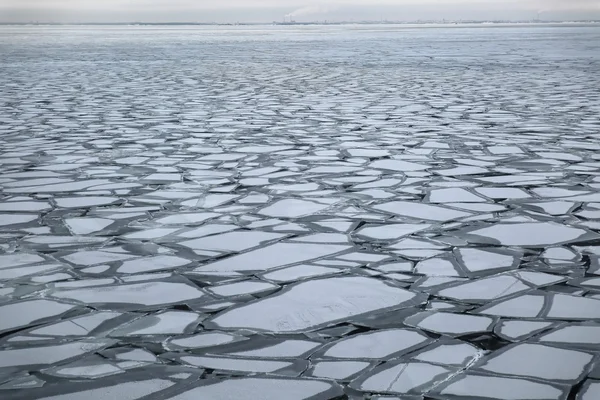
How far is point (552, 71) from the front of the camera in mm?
14055

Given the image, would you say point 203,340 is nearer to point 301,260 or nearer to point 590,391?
point 301,260

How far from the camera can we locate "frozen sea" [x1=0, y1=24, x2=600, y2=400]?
2.17 metres

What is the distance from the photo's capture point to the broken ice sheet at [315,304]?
254 centimetres

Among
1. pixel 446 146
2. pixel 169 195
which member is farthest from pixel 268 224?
pixel 446 146

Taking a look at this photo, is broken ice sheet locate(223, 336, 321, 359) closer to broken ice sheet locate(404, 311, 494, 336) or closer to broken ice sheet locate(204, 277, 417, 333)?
broken ice sheet locate(204, 277, 417, 333)

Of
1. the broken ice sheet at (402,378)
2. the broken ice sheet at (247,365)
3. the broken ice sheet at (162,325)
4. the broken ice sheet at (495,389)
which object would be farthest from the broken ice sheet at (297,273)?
the broken ice sheet at (495,389)

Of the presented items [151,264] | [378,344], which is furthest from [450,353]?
[151,264]

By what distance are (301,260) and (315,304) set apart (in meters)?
0.49

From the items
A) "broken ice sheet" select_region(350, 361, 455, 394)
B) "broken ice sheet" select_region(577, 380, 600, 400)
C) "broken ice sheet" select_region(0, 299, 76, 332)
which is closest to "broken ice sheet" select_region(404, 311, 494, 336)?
"broken ice sheet" select_region(350, 361, 455, 394)

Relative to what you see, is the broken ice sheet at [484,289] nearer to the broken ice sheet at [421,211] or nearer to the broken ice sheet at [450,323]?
the broken ice sheet at [450,323]

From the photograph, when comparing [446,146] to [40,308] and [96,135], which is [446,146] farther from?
[40,308]

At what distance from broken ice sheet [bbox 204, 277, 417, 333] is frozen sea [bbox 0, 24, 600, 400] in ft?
0.03

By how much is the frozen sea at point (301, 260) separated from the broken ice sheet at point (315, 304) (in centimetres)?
1

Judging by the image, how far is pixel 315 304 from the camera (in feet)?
8.87
